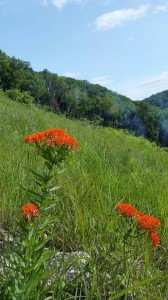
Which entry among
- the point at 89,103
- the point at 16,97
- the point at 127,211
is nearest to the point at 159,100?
the point at 89,103

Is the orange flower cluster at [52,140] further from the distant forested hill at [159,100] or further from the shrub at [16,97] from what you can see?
the distant forested hill at [159,100]

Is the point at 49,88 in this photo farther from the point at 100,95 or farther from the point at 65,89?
the point at 100,95

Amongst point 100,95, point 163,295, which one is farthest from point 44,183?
point 100,95

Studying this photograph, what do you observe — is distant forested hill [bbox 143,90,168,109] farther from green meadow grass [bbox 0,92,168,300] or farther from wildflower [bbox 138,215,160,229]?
wildflower [bbox 138,215,160,229]

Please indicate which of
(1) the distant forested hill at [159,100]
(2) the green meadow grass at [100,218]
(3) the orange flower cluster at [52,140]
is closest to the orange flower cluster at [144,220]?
(2) the green meadow grass at [100,218]

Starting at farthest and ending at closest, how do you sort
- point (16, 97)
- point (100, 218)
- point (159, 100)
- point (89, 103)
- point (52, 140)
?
point (159, 100), point (89, 103), point (16, 97), point (100, 218), point (52, 140)

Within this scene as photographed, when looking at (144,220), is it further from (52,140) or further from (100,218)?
(100,218)

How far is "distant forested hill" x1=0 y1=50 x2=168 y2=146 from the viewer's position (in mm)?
67750

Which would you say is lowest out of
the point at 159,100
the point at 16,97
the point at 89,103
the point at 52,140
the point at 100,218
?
the point at 100,218

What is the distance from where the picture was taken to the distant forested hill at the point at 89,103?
67.8 meters

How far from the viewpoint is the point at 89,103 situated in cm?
8762

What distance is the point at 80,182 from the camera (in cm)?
297

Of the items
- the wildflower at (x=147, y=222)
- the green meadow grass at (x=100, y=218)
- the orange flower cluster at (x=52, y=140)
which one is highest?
the orange flower cluster at (x=52, y=140)

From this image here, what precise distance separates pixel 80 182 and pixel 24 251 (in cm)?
157
